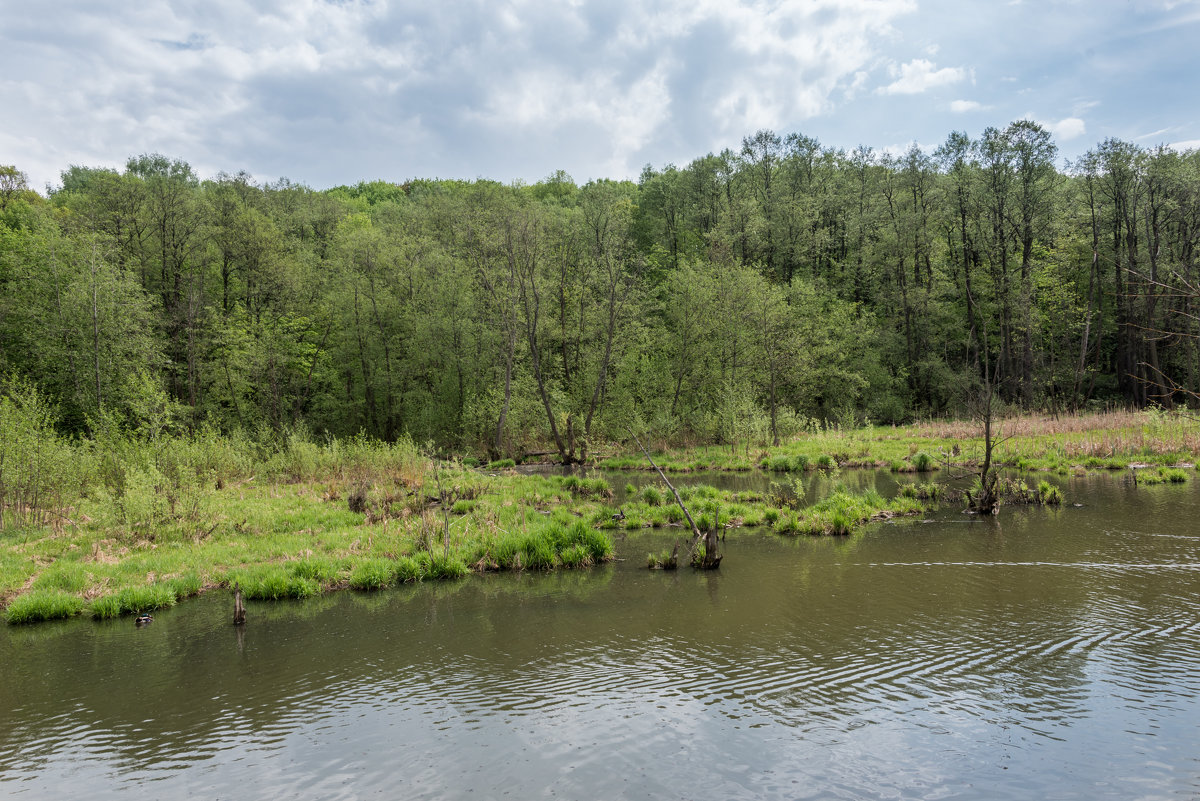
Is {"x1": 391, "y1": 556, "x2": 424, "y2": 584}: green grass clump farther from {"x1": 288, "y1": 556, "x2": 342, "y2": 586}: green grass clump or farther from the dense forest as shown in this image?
the dense forest

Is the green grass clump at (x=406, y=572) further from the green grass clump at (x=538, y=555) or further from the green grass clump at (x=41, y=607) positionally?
the green grass clump at (x=41, y=607)

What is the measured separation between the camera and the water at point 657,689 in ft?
22.0

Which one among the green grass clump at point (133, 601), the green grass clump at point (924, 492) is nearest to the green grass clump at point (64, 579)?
the green grass clump at point (133, 601)

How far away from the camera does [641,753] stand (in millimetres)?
7129

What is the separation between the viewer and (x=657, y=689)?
337 inches

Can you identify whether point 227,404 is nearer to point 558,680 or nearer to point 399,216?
point 399,216

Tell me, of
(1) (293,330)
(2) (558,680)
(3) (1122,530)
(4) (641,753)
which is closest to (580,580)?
(2) (558,680)

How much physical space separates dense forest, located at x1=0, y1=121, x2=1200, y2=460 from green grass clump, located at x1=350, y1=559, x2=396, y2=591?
21461 millimetres

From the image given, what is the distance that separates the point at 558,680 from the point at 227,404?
42937 mm

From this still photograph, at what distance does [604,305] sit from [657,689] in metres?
34.7

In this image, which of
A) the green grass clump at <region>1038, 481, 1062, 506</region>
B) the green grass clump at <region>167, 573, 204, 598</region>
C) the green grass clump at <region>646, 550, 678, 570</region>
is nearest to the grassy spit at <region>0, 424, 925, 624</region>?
the green grass clump at <region>167, 573, 204, 598</region>

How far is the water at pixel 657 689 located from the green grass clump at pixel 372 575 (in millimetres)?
418

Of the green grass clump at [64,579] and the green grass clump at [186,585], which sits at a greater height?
the green grass clump at [64,579]

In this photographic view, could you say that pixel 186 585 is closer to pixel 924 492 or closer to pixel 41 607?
pixel 41 607
